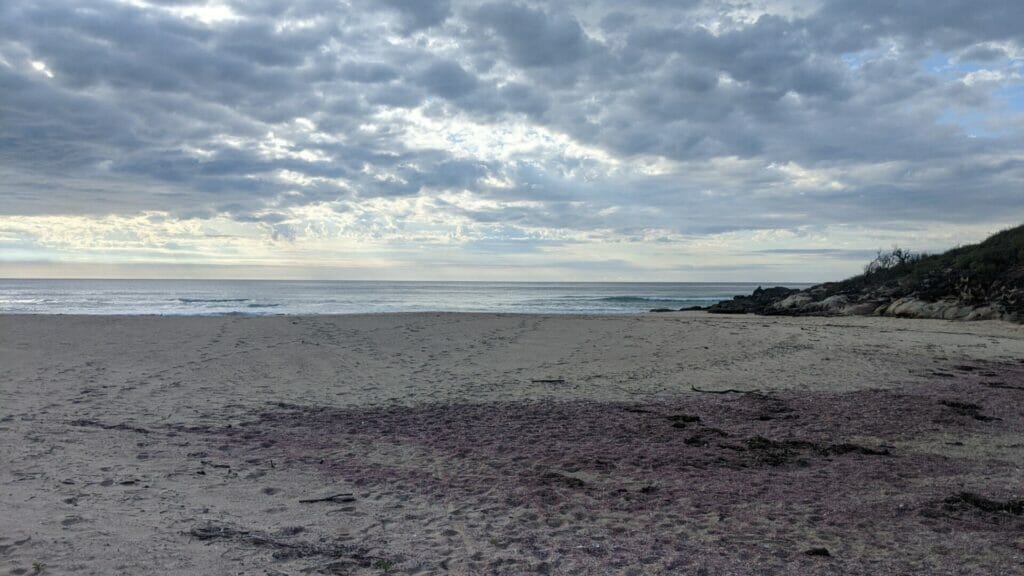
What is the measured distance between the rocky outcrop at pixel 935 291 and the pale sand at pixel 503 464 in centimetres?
1085

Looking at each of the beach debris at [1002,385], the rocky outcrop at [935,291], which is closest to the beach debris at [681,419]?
the beach debris at [1002,385]

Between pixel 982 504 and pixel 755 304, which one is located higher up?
pixel 755 304

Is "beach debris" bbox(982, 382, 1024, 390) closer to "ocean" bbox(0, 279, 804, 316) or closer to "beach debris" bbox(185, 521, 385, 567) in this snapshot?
"beach debris" bbox(185, 521, 385, 567)

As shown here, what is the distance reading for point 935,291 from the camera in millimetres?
26094

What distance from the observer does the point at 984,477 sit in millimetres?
5898

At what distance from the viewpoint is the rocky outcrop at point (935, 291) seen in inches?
918

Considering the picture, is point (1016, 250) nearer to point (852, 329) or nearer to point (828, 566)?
point (852, 329)

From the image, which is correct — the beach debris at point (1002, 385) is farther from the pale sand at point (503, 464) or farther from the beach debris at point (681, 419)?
the beach debris at point (681, 419)

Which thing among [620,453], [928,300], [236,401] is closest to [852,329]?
[928,300]

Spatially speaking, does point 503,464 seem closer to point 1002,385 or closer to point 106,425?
point 106,425

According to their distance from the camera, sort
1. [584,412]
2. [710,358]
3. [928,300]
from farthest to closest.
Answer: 1. [928,300]
2. [710,358]
3. [584,412]

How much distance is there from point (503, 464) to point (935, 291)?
→ 25832mm

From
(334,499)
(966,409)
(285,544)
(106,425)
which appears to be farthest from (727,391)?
(106,425)

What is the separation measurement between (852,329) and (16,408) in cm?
2058
